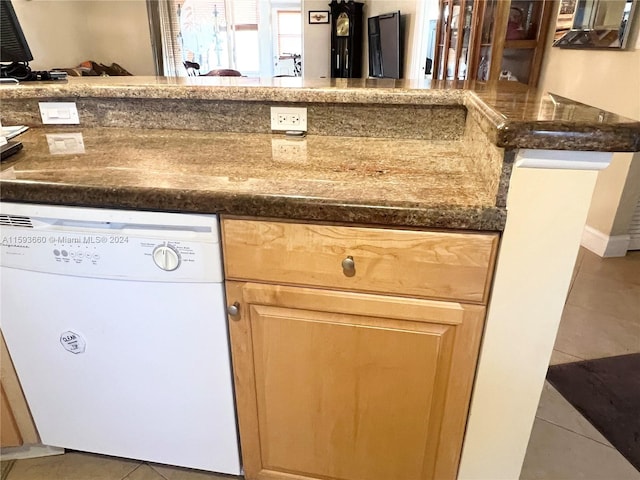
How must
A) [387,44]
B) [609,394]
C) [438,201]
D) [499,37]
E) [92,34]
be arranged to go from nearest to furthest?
[438,201], [609,394], [499,37], [387,44], [92,34]

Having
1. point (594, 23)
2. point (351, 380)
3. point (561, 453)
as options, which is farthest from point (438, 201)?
point (594, 23)

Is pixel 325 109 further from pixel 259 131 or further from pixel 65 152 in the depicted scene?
pixel 65 152

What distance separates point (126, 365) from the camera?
1088 millimetres

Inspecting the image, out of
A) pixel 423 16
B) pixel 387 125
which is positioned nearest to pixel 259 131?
pixel 387 125

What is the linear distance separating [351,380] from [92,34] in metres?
6.78

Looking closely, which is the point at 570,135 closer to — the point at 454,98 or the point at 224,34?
the point at 454,98

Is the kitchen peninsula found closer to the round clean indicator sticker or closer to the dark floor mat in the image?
the round clean indicator sticker

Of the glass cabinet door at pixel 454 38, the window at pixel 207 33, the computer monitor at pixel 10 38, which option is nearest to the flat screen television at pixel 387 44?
the glass cabinet door at pixel 454 38

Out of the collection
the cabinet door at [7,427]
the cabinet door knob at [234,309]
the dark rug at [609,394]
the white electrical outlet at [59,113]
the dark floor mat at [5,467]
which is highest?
the white electrical outlet at [59,113]

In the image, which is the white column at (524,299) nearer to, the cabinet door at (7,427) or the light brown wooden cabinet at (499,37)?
the cabinet door at (7,427)

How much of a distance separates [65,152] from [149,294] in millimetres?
490

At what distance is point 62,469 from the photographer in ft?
4.35

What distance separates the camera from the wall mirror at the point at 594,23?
2375 millimetres

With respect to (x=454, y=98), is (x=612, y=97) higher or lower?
lower
